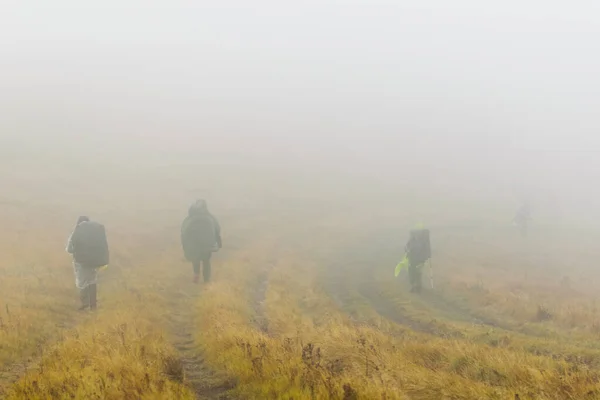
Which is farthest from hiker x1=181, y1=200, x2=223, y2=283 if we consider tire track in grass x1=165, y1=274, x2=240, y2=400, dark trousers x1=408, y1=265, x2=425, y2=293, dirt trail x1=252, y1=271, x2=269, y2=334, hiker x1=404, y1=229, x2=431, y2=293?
dark trousers x1=408, y1=265, x2=425, y2=293

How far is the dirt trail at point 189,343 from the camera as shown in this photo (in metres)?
7.63

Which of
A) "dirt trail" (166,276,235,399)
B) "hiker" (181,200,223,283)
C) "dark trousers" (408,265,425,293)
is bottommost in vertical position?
"dark trousers" (408,265,425,293)

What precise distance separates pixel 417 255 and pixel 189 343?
12.7 meters

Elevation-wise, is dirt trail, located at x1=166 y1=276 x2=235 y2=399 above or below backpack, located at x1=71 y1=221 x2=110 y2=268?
below

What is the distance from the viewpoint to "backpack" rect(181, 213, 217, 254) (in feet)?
61.9

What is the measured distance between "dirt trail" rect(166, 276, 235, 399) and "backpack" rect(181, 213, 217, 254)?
5.28 ft

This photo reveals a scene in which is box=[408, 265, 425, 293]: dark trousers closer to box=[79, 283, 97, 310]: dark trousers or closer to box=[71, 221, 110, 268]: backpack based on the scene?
box=[71, 221, 110, 268]: backpack

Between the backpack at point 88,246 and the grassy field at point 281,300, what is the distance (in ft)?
4.34

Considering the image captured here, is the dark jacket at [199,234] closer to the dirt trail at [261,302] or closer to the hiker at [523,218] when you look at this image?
the dirt trail at [261,302]

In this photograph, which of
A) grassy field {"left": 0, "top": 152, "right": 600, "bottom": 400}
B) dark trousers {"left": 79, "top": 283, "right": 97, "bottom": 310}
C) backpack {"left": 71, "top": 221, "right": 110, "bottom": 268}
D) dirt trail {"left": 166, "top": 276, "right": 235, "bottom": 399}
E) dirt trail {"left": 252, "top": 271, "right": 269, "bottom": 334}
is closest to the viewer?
grassy field {"left": 0, "top": 152, "right": 600, "bottom": 400}

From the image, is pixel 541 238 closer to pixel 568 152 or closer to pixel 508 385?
pixel 508 385

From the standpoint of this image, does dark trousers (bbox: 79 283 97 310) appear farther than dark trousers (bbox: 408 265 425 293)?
No

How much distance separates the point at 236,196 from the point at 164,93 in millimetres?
50239

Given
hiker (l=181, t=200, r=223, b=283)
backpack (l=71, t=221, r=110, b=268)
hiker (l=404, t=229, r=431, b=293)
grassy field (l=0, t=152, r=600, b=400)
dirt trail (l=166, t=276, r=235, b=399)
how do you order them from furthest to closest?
1. hiker (l=404, t=229, r=431, b=293)
2. hiker (l=181, t=200, r=223, b=283)
3. backpack (l=71, t=221, r=110, b=268)
4. dirt trail (l=166, t=276, r=235, b=399)
5. grassy field (l=0, t=152, r=600, b=400)
